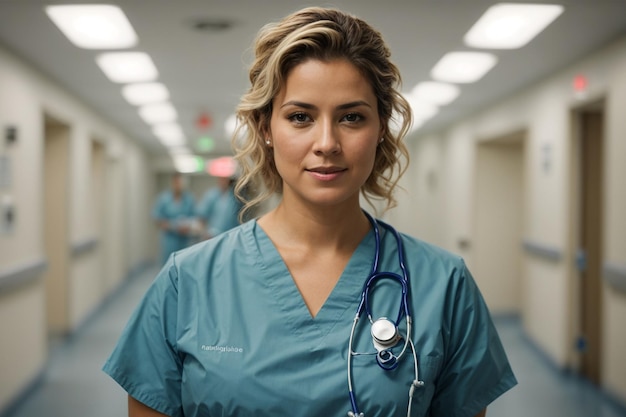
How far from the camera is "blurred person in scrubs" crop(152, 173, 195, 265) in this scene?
25.7 ft

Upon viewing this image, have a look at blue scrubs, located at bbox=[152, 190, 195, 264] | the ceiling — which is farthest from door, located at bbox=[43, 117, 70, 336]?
blue scrubs, located at bbox=[152, 190, 195, 264]

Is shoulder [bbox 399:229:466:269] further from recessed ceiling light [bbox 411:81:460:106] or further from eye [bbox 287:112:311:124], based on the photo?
recessed ceiling light [bbox 411:81:460:106]

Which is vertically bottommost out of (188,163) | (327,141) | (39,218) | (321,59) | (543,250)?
Result: (543,250)

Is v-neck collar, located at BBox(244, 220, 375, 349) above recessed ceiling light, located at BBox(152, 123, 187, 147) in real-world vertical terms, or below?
below

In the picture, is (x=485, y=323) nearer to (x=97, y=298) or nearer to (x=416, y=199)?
(x=97, y=298)

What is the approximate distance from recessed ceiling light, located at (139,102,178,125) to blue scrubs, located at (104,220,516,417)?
548cm

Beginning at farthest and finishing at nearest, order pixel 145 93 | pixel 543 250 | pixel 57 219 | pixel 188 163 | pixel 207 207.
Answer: pixel 188 163
pixel 207 207
pixel 145 93
pixel 57 219
pixel 543 250

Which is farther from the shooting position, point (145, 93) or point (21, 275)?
point (145, 93)

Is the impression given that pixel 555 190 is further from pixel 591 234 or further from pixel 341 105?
pixel 341 105

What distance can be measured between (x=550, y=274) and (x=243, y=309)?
422 cm

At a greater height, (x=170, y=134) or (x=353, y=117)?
(x=170, y=134)

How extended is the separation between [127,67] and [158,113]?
2.56 m

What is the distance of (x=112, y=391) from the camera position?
4.06 metres

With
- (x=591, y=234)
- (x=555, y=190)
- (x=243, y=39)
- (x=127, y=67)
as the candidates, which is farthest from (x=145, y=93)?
(x=591, y=234)
